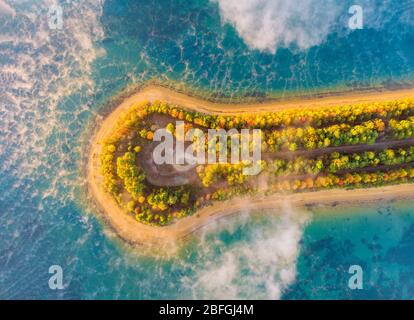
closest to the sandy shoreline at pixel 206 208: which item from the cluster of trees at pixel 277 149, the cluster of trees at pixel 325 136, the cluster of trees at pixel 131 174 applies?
the cluster of trees at pixel 277 149

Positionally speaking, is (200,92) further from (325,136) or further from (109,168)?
(325,136)

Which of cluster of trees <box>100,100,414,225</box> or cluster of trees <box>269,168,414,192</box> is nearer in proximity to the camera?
cluster of trees <box>100,100,414,225</box>

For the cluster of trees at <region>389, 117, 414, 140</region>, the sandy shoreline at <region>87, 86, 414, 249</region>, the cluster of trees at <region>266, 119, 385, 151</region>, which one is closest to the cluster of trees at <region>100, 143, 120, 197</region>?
the sandy shoreline at <region>87, 86, 414, 249</region>

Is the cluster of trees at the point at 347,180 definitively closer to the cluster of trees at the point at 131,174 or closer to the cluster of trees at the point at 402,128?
the cluster of trees at the point at 402,128

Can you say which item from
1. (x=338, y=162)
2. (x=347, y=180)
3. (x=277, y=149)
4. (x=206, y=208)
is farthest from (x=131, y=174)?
(x=347, y=180)

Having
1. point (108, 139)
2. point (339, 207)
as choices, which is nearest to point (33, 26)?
point (108, 139)

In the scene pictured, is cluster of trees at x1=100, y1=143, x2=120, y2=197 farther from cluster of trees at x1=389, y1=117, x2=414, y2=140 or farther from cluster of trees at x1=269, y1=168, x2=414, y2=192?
cluster of trees at x1=389, y1=117, x2=414, y2=140
